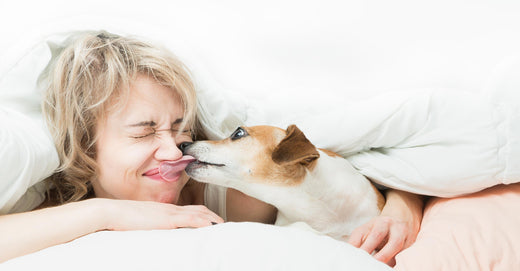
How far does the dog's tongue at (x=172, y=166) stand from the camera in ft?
3.43

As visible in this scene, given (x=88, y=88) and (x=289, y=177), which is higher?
(x=88, y=88)

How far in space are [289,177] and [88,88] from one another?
1.61 ft

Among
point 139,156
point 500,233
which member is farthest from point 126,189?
point 500,233

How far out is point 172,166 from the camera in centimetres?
105

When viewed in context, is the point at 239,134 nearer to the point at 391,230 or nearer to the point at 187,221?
the point at 187,221

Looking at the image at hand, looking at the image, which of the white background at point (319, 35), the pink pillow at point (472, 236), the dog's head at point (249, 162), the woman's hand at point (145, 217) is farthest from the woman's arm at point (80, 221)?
the white background at point (319, 35)

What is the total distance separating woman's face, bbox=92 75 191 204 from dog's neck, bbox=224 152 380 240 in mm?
188

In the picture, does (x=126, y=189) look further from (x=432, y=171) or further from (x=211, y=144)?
(x=432, y=171)

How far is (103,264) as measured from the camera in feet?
2.35

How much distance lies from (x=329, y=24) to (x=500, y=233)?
2.35 feet

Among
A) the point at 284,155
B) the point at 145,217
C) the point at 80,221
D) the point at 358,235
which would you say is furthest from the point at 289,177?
the point at 80,221

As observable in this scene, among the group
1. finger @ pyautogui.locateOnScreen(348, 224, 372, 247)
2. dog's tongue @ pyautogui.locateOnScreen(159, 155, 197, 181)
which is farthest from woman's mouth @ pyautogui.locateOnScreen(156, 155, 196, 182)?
finger @ pyautogui.locateOnScreen(348, 224, 372, 247)

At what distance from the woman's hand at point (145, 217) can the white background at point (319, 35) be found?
1.84ft

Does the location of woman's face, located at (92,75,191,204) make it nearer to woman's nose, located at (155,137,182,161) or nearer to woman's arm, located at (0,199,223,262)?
woman's nose, located at (155,137,182,161)
